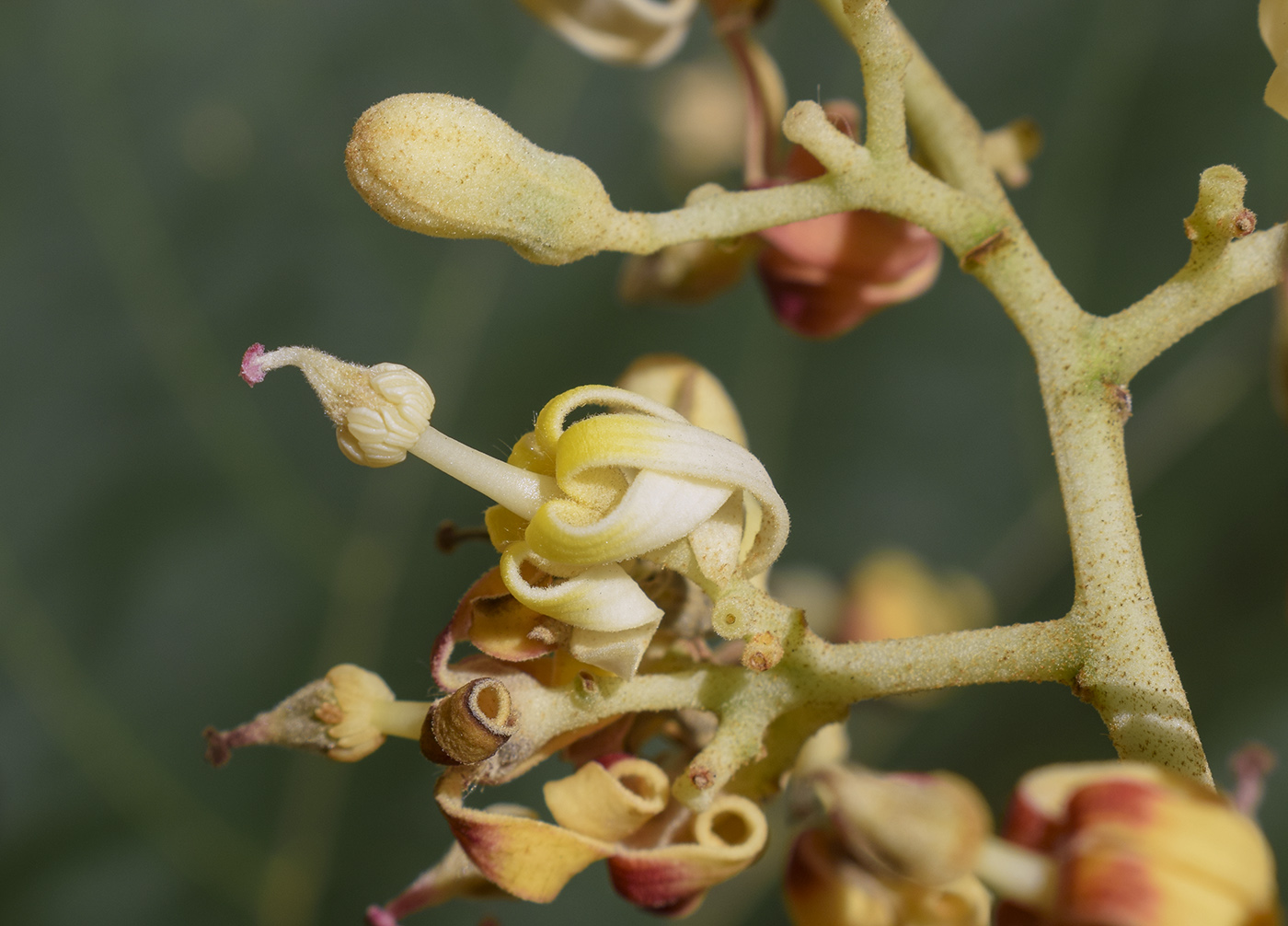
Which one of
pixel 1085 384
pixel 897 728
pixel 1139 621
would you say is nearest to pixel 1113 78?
pixel 897 728

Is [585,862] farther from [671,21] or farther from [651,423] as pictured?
[671,21]

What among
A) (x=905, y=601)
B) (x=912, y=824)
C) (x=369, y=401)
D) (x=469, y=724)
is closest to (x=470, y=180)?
(x=369, y=401)

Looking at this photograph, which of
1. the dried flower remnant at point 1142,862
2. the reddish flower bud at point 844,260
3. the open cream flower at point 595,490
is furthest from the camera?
the reddish flower bud at point 844,260

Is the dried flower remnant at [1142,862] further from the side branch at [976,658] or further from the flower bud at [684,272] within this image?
the flower bud at [684,272]

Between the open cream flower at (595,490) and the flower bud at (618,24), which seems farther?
the flower bud at (618,24)

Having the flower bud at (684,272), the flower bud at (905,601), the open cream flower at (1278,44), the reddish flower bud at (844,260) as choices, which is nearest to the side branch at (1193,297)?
the open cream flower at (1278,44)

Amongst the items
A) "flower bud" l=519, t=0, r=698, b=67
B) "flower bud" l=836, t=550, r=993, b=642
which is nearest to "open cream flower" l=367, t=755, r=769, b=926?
"flower bud" l=519, t=0, r=698, b=67

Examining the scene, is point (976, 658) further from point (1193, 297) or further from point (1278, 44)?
point (1278, 44)

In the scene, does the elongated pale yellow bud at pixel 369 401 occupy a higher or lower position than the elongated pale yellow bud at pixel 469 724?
higher
